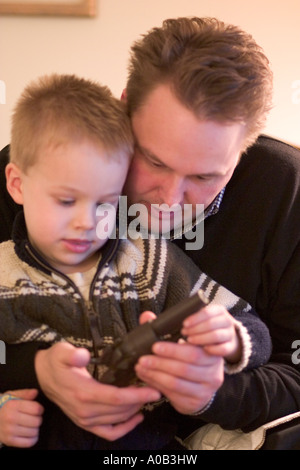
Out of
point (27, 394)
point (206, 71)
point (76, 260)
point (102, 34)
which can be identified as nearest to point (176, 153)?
point (206, 71)

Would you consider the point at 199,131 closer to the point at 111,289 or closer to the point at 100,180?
the point at 100,180

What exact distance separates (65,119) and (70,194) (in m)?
0.13

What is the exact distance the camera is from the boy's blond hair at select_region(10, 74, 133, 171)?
98 centimetres

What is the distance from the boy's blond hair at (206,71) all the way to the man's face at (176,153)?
0.02m

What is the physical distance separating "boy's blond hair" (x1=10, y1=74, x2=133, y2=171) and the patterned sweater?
17 centimetres

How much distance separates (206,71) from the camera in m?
1.01

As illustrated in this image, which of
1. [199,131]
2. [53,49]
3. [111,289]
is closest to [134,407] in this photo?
[111,289]

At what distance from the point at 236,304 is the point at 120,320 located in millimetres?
234

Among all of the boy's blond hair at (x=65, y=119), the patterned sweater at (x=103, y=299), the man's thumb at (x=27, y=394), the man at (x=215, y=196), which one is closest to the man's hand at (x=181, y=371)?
the man at (x=215, y=196)

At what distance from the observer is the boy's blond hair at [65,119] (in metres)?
0.98

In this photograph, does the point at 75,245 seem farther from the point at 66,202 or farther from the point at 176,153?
the point at 176,153

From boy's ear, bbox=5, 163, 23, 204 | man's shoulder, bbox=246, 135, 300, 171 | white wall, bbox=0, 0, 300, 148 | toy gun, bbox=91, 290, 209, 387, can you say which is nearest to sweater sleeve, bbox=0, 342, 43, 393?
toy gun, bbox=91, 290, 209, 387

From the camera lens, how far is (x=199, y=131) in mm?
1014
